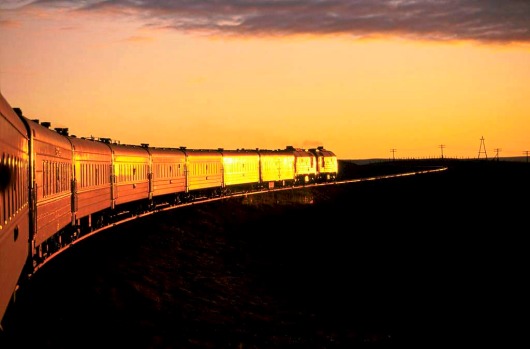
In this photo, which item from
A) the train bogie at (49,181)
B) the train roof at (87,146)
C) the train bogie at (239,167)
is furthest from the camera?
the train bogie at (239,167)

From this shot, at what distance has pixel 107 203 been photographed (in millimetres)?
34531

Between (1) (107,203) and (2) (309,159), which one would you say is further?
(2) (309,159)

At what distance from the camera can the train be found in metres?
12.1

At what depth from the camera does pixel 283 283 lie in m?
38.4

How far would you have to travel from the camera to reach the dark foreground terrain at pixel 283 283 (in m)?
21.3

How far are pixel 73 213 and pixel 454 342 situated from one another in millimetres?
15348

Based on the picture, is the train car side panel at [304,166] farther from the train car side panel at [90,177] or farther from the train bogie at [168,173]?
the train car side panel at [90,177]

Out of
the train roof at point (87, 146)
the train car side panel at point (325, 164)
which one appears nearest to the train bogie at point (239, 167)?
the train car side panel at point (325, 164)

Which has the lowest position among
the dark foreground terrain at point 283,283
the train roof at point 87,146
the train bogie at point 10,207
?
the dark foreground terrain at point 283,283

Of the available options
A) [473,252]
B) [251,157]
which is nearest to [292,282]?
[473,252]

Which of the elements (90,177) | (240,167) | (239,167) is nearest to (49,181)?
(90,177)

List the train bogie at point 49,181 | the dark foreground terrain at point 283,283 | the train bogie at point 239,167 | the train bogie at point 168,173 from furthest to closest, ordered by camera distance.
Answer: the train bogie at point 239,167
the train bogie at point 168,173
the dark foreground terrain at point 283,283
the train bogie at point 49,181

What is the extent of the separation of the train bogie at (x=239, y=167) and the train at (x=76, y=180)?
84 mm

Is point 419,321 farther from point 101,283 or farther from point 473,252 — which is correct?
point 473,252
